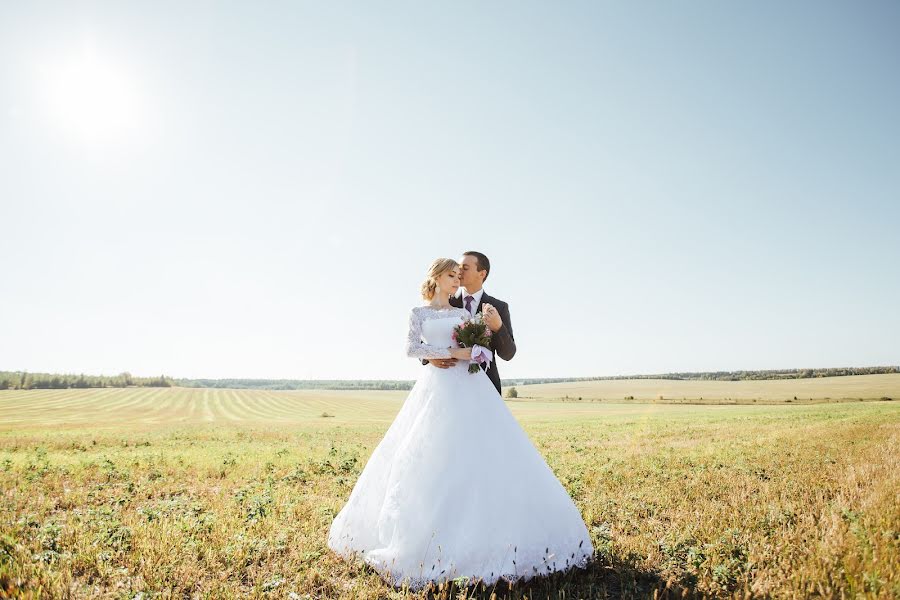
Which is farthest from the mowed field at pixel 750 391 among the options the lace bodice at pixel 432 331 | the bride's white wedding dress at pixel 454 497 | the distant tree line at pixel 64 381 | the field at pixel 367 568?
the distant tree line at pixel 64 381

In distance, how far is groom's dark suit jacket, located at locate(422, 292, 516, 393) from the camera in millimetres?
5746

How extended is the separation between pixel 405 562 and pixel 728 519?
209 inches

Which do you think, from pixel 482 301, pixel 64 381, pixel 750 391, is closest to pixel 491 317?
pixel 482 301

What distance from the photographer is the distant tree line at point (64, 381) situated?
10950 cm

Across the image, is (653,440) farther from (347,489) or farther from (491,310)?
(491,310)

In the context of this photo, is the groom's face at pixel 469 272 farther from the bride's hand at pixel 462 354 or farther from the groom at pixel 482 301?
the bride's hand at pixel 462 354

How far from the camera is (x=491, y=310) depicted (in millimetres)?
5461

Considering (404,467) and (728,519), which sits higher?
(404,467)

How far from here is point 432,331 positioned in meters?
5.64

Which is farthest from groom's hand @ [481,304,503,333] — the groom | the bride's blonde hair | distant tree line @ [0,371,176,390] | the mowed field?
distant tree line @ [0,371,176,390]

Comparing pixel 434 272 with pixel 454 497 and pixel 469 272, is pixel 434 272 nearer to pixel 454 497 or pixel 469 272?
pixel 469 272

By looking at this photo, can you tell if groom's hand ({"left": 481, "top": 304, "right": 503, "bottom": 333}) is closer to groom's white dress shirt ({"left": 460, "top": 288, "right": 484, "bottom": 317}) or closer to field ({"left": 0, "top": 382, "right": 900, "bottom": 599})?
groom's white dress shirt ({"left": 460, "top": 288, "right": 484, "bottom": 317})

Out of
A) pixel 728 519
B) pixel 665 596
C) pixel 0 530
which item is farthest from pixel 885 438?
pixel 0 530

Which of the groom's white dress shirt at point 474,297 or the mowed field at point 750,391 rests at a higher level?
the groom's white dress shirt at point 474,297
